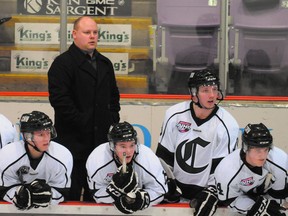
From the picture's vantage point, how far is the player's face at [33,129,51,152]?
9.96 feet

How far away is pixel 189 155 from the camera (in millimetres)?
3344

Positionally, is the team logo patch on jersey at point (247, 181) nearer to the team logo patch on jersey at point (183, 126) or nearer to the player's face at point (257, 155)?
the player's face at point (257, 155)

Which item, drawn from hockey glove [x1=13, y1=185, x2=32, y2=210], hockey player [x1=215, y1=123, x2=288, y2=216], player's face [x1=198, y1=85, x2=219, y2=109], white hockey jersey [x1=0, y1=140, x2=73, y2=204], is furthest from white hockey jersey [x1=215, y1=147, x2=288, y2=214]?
hockey glove [x1=13, y1=185, x2=32, y2=210]

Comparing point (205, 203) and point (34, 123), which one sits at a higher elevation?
point (34, 123)

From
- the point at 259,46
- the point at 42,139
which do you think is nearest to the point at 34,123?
the point at 42,139

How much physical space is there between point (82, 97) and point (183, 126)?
0.61 meters

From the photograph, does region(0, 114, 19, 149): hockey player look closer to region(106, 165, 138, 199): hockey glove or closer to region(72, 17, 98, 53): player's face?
region(72, 17, 98, 53): player's face

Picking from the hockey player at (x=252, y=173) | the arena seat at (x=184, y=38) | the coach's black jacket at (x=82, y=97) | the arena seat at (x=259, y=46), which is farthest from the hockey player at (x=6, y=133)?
the arena seat at (x=259, y=46)

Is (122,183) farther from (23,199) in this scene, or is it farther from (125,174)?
(23,199)

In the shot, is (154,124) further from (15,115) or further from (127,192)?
(127,192)

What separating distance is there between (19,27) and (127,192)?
2277mm

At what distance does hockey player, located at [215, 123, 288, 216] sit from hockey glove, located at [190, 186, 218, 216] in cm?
4

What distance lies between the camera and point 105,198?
296 centimetres

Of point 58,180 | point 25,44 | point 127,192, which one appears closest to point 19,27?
point 25,44
